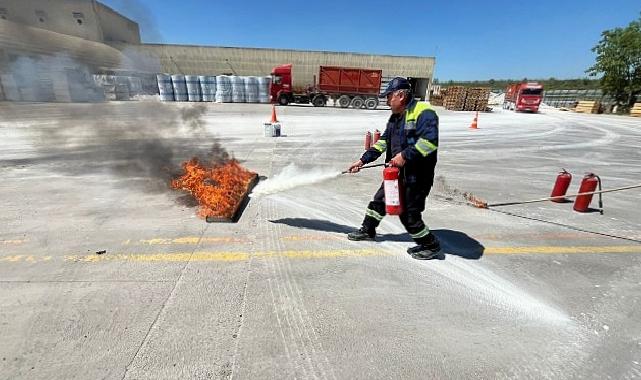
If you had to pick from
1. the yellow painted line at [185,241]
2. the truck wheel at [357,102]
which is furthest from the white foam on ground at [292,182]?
the truck wheel at [357,102]

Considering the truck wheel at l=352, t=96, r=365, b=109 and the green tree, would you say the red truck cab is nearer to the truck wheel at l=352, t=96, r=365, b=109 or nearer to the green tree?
the truck wheel at l=352, t=96, r=365, b=109

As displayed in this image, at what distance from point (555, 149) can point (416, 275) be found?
11.2m

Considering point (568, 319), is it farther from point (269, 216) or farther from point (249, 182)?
point (249, 182)

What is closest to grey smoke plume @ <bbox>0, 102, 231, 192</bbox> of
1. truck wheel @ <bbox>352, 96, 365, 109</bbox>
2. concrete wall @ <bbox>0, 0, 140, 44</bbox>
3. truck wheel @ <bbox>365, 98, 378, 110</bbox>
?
concrete wall @ <bbox>0, 0, 140, 44</bbox>

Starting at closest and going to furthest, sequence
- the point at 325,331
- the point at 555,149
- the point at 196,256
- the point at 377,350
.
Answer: the point at 377,350, the point at 325,331, the point at 196,256, the point at 555,149

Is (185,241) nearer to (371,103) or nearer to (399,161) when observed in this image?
(399,161)

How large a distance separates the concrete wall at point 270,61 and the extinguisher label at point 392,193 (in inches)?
1738

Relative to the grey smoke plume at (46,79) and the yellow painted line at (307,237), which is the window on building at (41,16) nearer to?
the grey smoke plume at (46,79)

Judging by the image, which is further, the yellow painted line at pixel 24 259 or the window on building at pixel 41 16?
the window on building at pixel 41 16

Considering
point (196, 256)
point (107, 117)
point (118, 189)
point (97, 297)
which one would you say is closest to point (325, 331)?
point (196, 256)

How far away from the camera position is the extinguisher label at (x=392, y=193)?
3277 mm

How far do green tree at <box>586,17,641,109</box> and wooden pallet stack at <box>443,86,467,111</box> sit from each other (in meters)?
17.3

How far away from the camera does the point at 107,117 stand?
988 centimetres

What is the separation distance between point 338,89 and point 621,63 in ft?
97.3
